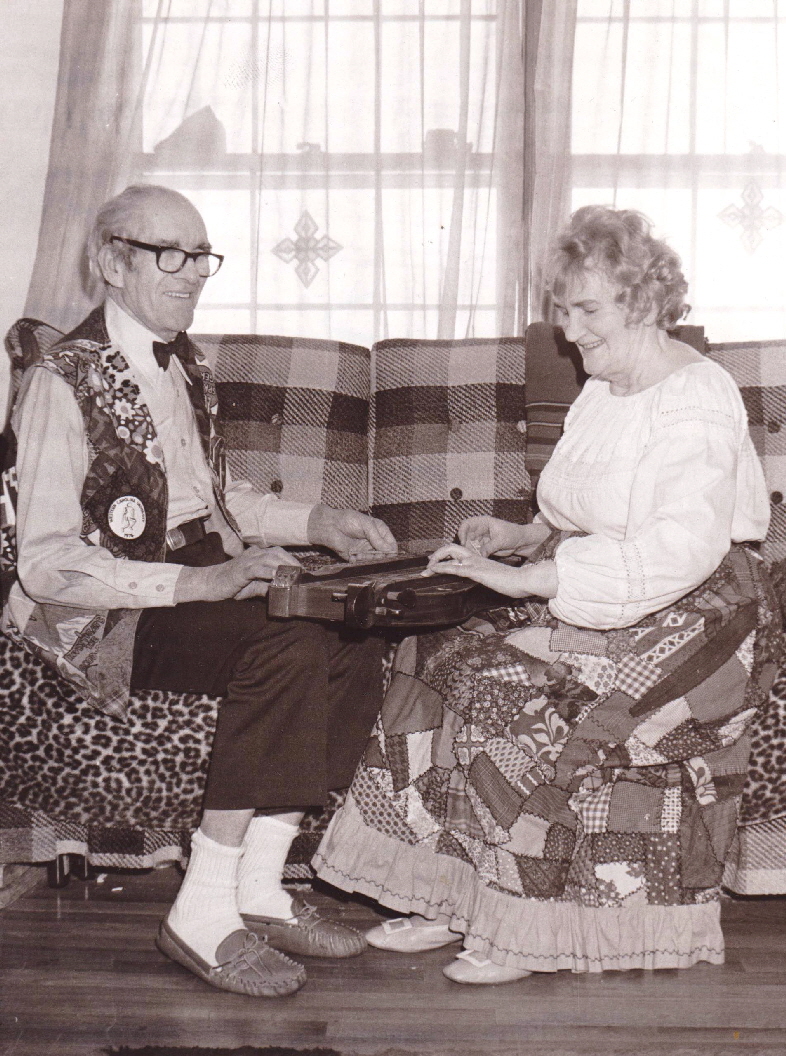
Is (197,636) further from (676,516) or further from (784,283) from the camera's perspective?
(784,283)

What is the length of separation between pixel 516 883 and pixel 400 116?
232cm

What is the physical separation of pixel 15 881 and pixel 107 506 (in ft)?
2.58

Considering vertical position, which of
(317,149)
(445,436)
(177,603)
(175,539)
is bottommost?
(177,603)

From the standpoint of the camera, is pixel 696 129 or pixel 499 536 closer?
pixel 499 536

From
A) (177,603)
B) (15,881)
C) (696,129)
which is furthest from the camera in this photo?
(696,129)

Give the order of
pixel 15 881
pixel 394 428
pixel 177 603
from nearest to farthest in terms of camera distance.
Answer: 1. pixel 177 603
2. pixel 15 881
3. pixel 394 428

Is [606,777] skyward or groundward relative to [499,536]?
groundward

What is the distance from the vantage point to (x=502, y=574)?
174 cm

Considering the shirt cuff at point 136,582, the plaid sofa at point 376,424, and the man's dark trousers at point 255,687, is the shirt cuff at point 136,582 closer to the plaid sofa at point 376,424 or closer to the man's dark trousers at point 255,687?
the man's dark trousers at point 255,687

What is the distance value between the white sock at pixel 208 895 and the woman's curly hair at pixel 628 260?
3.65 feet

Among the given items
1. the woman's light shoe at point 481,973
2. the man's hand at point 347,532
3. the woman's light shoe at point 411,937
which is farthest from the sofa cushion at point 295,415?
the woman's light shoe at point 481,973

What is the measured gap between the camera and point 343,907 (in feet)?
6.77

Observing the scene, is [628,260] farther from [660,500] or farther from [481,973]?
[481,973]

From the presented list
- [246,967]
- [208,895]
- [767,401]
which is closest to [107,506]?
[208,895]
